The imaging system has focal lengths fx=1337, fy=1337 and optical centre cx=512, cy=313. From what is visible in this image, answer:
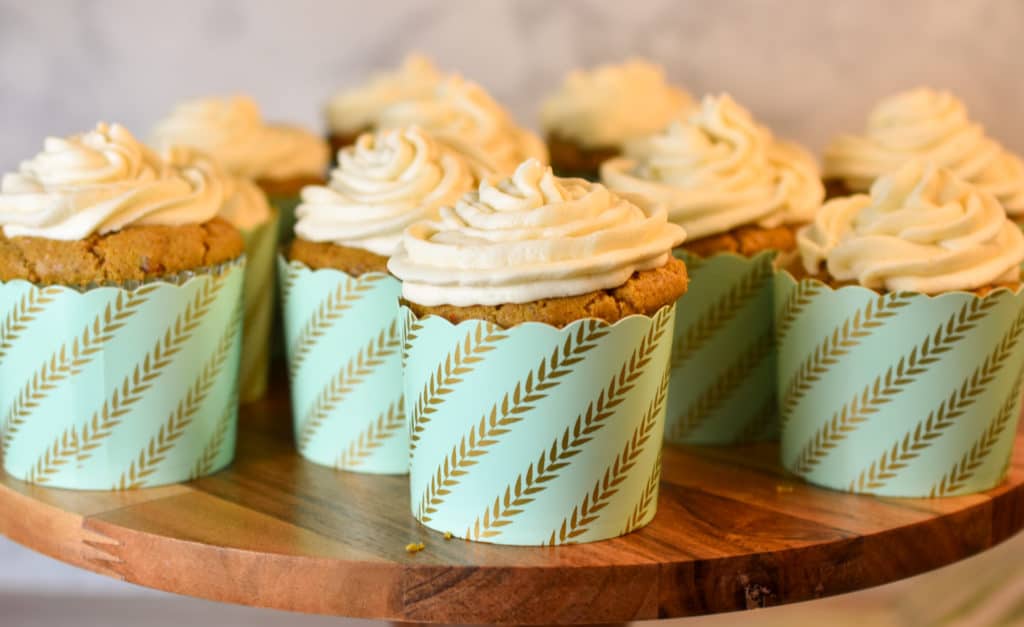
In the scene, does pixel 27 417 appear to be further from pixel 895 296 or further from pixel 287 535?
pixel 895 296

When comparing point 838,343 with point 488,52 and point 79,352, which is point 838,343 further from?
point 488,52

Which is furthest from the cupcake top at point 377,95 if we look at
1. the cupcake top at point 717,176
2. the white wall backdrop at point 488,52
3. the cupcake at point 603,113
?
the cupcake top at point 717,176

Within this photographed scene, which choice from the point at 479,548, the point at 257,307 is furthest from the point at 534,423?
the point at 257,307

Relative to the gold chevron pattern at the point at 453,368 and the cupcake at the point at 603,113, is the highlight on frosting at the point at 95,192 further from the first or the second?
the cupcake at the point at 603,113

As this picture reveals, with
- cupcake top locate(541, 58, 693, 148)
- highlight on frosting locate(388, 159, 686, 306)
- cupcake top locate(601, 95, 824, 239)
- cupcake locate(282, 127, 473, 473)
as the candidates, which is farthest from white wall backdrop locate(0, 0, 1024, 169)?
highlight on frosting locate(388, 159, 686, 306)

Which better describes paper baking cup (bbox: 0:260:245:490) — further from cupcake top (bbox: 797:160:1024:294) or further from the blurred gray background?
the blurred gray background

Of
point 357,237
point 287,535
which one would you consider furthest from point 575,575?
point 357,237
